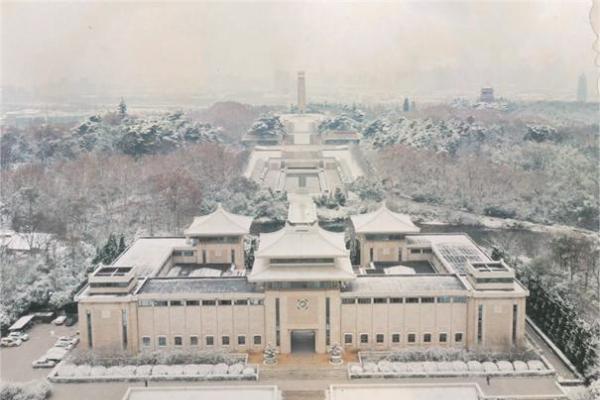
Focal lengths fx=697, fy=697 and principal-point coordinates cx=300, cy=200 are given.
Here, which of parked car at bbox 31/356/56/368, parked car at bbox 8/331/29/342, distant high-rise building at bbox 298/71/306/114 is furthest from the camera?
distant high-rise building at bbox 298/71/306/114

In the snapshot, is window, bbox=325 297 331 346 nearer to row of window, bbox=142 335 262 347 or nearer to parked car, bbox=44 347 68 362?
row of window, bbox=142 335 262 347

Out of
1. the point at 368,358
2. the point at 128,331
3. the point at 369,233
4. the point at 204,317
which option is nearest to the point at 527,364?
the point at 368,358

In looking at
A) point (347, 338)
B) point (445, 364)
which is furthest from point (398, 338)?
point (445, 364)

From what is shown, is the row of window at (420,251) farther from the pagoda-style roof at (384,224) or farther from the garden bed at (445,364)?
the garden bed at (445,364)

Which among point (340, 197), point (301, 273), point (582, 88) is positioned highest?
point (582, 88)

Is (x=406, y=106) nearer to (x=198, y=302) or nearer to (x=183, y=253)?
(x=183, y=253)

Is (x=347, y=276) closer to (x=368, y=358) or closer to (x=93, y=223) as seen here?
(x=368, y=358)

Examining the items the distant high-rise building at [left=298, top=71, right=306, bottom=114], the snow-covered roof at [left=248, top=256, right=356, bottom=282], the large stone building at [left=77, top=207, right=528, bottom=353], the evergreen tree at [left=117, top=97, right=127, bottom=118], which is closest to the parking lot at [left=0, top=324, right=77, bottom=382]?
the large stone building at [left=77, top=207, right=528, bottom=353]
